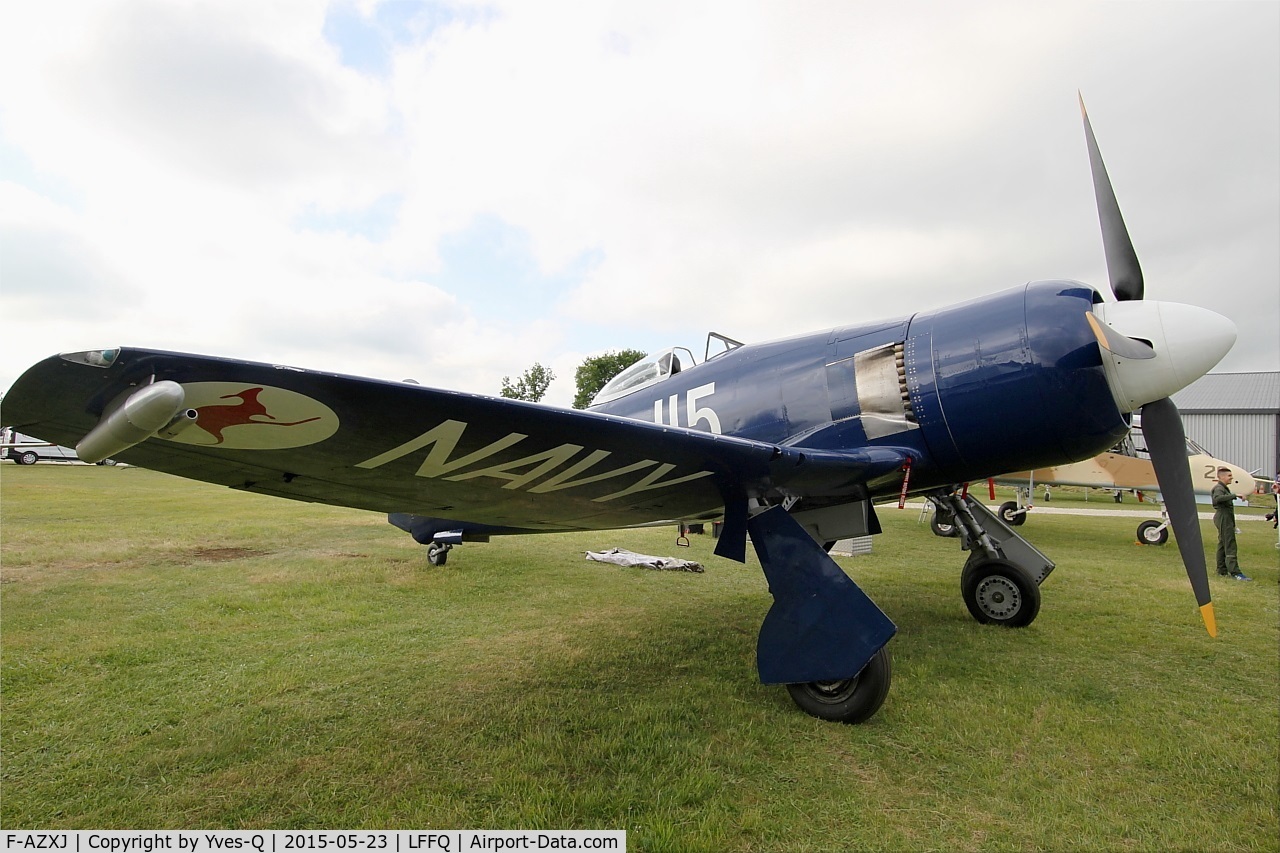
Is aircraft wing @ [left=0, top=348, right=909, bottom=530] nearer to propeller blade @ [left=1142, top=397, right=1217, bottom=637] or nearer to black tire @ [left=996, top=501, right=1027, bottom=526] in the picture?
propeller blade @ [left=1142, top=397, right=1217, bottom=637]

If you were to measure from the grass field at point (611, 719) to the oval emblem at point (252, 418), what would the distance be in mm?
1414

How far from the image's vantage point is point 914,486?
12.4 ft

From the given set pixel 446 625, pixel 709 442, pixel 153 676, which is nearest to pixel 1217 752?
pixel 709 442

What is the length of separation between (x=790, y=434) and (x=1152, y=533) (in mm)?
10946

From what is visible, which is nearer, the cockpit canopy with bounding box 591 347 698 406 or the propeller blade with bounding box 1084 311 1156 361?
the propeller blade with bounding box 1084 311 1156 361

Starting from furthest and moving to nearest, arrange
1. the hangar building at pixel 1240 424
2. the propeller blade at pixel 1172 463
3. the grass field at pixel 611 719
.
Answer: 1. the hangar building at pixel 1240 424
2. the propeller blade at pixel 1172 463
3. the grass field at pixel 611 719

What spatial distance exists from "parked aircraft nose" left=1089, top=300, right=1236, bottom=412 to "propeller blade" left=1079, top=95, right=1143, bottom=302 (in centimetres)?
29

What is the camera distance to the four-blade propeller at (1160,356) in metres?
3.07

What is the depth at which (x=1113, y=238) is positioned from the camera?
3541mm

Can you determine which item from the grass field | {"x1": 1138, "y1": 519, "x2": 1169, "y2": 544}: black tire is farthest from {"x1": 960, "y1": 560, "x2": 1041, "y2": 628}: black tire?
{"x1": 1138, "y1": 519, "x2": 1169, "y2": 544}: black tire

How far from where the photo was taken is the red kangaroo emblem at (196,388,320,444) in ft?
5.65

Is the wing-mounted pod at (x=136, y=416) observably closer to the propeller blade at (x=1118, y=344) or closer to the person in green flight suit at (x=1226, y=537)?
the propeller blade at (x=1118, y=344)

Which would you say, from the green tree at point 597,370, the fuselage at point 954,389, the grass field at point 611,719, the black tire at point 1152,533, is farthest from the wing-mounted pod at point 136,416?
the green tree at point 597,370

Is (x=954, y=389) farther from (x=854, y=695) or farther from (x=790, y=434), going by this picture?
(x=854, y=695)
